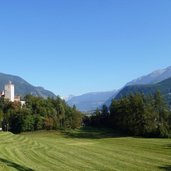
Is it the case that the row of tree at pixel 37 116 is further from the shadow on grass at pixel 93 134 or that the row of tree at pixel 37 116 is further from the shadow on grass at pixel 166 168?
the shadow on grass at pixel 166 168

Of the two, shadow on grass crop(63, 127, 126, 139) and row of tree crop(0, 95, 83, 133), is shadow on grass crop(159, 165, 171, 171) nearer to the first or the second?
shadow on grass crop(63, 127, 126, 139)

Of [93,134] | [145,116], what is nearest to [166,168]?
[145,116]

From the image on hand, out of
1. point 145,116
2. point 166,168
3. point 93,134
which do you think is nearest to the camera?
point 166,168

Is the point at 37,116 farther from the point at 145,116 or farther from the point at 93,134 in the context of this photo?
the point at 145,116

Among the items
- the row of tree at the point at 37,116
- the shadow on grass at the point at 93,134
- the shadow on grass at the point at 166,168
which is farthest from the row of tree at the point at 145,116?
the shadow on grass at the point at 166,168

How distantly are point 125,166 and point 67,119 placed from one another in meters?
105

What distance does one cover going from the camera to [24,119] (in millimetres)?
127500

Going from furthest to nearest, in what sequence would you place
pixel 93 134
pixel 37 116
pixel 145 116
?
pixel 37 116, pixel 93 134, pixel 145 116

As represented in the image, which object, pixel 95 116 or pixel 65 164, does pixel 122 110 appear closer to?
pixel 95 116

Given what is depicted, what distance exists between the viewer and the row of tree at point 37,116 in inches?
5092

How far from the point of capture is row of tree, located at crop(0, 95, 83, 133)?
12934 cm

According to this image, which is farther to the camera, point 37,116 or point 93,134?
point 37,116

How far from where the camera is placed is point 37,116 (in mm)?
131750

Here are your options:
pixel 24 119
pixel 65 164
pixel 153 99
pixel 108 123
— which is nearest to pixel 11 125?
pixel 24 119
